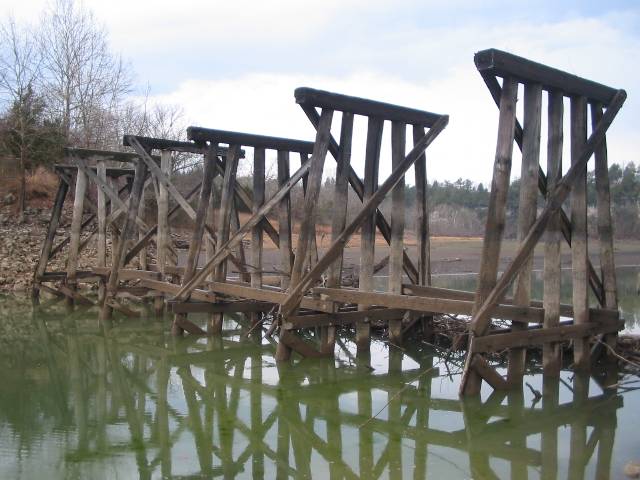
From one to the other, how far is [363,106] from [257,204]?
81.9 inches

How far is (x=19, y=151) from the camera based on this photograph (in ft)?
65.8

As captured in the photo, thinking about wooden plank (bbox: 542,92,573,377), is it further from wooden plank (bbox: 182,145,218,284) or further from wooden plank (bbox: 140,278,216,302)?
wooden plank (bbox: 182,145,218,284)

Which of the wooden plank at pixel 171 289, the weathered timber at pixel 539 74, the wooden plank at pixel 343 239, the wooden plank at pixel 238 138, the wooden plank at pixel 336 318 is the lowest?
the wooden plank at pixel 336 318

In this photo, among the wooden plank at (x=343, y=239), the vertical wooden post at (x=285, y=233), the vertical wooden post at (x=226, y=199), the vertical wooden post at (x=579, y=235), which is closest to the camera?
the vertical wooden post at (x=579, y=235)

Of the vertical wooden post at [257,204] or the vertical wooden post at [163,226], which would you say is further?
the vertical wooden post at [163,226]

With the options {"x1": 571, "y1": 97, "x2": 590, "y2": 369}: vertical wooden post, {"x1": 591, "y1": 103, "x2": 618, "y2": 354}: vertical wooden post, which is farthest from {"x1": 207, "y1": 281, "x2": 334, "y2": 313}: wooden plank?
{"x1": 591, "y1": 103, "x2": 618, "y2": 354}: vertical wooden post

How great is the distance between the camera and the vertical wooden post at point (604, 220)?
6926mm

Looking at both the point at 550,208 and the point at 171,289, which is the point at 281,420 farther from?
the point at 171,289

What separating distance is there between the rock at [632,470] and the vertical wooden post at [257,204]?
16.8 feet

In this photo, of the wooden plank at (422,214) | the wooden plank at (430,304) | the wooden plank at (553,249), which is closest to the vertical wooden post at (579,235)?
the wooden plank at (553,249)

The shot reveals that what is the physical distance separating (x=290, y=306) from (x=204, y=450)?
2.33 metres

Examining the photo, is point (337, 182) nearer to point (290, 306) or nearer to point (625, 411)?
point (290, 306)

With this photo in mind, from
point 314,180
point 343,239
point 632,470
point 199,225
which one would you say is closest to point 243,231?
point 199,225

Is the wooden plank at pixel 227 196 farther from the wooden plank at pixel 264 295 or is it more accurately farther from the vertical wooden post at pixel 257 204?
the wooden plank at pixel 264 295
